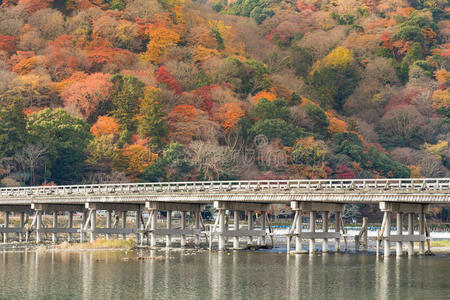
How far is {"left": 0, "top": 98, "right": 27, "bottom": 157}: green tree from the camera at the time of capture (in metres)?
119

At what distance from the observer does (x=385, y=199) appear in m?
64.1

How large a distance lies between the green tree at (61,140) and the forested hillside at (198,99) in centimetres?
20

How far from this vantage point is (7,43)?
160 metres

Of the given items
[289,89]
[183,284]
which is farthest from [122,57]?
[183,284]

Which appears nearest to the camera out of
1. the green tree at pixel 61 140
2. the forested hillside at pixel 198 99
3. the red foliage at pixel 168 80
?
the green tree at pixel 61 140

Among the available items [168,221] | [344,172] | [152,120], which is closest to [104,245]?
[168,221]

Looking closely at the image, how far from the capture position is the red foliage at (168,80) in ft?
481

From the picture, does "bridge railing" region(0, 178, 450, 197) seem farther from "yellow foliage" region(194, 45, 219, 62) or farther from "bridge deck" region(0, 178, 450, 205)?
"yellow foliage" region(194, 45, 219, 62)

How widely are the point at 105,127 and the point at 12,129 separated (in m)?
15.7

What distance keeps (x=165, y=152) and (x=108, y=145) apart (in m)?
8.19

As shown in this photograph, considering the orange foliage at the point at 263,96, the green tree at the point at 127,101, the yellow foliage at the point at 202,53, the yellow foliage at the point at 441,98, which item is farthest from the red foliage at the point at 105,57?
the yellow foliage at the point at 441,98

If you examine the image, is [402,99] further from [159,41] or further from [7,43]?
[7,43]

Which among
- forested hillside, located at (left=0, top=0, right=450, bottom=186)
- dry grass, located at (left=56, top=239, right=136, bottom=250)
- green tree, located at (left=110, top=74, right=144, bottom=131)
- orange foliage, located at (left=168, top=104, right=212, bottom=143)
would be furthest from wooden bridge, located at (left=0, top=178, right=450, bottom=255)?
orange foliage, located at (left=168, top=104, right=212, bottom=143)

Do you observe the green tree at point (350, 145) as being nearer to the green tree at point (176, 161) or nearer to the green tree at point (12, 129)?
the green tree at point (176, 161)
